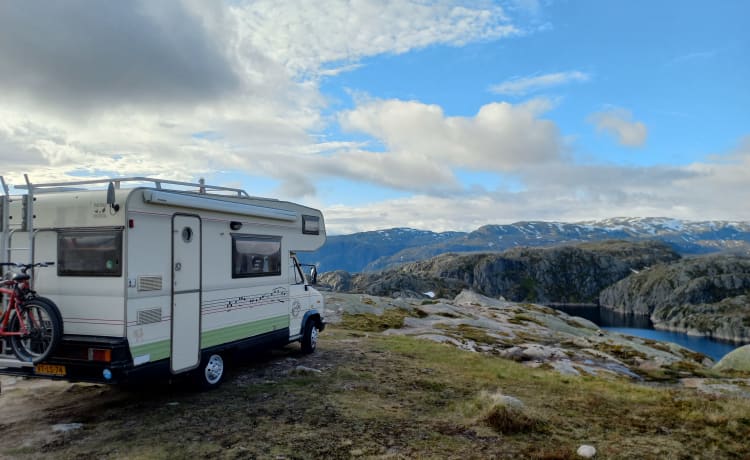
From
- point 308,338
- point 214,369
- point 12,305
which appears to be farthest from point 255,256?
point 12,305

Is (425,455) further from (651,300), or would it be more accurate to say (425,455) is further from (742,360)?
(651,300)

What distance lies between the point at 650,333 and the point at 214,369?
162456mm

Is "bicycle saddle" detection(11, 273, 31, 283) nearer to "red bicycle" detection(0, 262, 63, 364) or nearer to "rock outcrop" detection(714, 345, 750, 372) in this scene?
"red bicycle" detection(0, 262, 63, 364)

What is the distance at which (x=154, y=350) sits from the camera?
9688 mm

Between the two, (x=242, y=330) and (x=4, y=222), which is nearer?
(x=4, y=222)

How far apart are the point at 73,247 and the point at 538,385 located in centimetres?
1186

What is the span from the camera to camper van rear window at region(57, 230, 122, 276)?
915cm

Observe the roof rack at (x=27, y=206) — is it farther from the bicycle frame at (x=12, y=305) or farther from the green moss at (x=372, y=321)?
the green moss at (x=372, y=321)

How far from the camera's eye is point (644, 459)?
25.7ft

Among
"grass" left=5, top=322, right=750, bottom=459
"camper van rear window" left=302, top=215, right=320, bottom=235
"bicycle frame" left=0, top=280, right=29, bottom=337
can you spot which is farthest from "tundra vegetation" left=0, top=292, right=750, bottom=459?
"camper van rear window" left=302, top=215, right=320, bottom=235

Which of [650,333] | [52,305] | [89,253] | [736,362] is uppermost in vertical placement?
[89,253]

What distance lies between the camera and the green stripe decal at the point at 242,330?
11.3 m

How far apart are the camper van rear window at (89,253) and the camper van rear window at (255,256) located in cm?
330

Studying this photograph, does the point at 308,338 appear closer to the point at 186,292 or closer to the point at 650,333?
the point at 186,292
